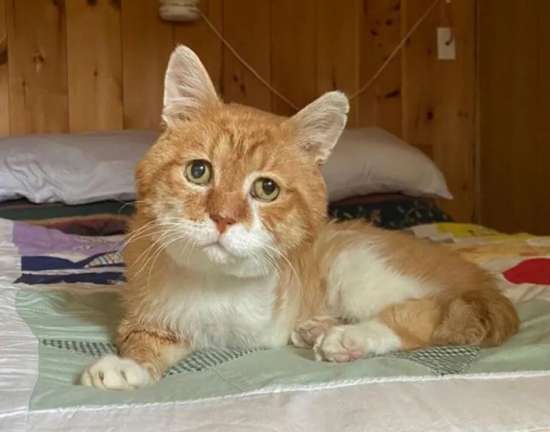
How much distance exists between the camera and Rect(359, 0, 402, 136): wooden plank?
3029 mm

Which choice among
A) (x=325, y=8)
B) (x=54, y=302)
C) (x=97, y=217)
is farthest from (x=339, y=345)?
(x=325, y=8)

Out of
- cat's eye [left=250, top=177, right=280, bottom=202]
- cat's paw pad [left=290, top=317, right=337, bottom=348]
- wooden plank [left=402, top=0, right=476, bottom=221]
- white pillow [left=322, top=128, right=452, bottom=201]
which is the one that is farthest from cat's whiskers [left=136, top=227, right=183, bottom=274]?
wooden plank [left=402, top=0, right=476, bottom=221]

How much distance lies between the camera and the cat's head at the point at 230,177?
1.03 m

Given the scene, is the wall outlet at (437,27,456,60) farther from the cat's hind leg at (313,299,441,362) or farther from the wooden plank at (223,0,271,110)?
the cat's hind leg at (313,299,441,362)

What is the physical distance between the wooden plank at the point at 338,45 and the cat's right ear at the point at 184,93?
1.83m

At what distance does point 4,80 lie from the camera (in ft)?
8.73

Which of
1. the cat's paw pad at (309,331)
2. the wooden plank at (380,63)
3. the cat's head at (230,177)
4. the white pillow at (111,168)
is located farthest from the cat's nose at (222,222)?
the wooden plank at (380,63)

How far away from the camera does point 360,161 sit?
99.3 inches

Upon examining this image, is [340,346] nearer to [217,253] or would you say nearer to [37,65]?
[217,253]

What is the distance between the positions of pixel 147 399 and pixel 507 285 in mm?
924

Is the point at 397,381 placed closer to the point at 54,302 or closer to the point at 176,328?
the point at 176,328

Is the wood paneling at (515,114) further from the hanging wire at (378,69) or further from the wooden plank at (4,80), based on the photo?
the wooden plank at (4,80)

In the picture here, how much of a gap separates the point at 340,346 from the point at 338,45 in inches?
81.7

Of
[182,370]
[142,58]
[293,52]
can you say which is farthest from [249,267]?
[293,52]
